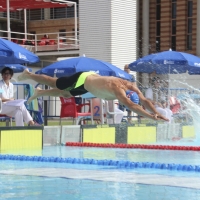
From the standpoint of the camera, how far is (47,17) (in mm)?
46000

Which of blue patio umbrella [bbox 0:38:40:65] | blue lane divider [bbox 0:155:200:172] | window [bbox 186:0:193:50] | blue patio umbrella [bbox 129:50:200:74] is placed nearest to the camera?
blue lane divider [bbox 0:155:200:172]

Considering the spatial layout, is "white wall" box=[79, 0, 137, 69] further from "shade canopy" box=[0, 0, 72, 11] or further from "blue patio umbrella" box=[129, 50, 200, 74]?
"blue patio umbrella" box=[129, 50, 200, 74]

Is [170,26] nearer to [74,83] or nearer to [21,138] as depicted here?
[21,138]

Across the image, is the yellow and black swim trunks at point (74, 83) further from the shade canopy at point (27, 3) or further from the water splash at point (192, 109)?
the shade canopy at point (27, 3)

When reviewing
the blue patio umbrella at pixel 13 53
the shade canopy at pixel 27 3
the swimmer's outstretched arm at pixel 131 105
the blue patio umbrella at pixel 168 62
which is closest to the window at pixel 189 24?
the shade canopy at pixel 27 3

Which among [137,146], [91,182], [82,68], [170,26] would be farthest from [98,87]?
[170,26]

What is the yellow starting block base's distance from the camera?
451 inches

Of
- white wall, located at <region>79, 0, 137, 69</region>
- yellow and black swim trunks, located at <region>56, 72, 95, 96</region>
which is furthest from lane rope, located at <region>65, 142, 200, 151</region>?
white wall, located at <region>79, 0, 137, 69</region>

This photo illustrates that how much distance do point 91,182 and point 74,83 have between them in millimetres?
2878

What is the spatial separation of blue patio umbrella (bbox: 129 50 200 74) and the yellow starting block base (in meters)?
7.62

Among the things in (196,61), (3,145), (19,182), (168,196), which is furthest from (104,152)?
(196,61)

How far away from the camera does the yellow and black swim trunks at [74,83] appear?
9531 millimetres

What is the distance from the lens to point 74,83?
9.62 m

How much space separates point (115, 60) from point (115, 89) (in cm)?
1479
